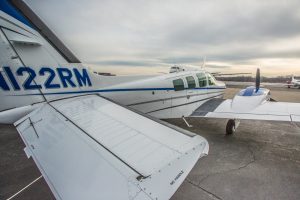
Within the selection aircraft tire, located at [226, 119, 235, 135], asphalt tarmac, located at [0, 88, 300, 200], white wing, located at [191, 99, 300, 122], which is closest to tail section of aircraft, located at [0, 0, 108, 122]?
asphalt tarmac, located at [0, 88, 300, 200]

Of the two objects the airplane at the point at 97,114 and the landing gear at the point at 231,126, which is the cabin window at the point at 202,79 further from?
the landing gear at the point at 231,126

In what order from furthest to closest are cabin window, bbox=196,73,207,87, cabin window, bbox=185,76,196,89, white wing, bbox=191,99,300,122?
cabin window, bbox=196,73,207,87
cabin window, bbox=185,76,196,89
white wing, bbox=191,99,300,122

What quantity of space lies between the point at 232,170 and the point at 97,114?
4.43m

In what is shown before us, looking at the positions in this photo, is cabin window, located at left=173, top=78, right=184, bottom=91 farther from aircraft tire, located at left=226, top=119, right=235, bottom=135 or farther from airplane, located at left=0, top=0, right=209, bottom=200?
airplane, located at left=0, top=0, right=209, bottom=200

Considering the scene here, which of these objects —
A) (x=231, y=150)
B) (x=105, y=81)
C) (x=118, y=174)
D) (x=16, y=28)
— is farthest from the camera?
(x=231, y=150)

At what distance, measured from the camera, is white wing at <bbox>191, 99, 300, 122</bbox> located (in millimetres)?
7336

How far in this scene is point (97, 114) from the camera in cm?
340

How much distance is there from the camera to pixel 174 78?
839 cm

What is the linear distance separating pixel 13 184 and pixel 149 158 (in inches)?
202

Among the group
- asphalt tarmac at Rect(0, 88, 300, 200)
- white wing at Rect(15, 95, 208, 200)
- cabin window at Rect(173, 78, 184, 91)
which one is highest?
cabin window at Rect(173, 78, 184, 91)

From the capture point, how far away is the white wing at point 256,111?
734 centimetres

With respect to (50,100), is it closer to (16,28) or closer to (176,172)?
(16,28)

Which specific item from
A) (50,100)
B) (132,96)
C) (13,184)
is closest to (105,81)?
(132,96)

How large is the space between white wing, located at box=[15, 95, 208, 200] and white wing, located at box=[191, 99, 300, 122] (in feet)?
19.7
